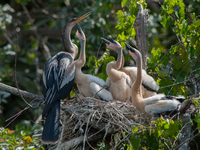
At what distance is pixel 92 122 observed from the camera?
366 cm

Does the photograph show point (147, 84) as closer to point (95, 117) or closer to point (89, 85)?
point (89, 85)

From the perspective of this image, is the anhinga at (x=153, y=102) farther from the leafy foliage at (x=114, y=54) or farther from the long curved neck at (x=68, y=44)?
the long curved neck at (x=68, y=44)

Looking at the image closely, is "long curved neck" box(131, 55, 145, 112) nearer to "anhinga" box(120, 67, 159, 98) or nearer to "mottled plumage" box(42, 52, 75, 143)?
"anhinga" box(120, 67, 159, 98)

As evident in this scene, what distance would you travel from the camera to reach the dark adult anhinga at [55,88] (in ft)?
11.5

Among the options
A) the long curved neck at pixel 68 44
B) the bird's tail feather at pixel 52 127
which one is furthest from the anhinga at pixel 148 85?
the bird's tail feather at pixel 52 127

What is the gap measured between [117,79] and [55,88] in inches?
37.7

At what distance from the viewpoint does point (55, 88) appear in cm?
375

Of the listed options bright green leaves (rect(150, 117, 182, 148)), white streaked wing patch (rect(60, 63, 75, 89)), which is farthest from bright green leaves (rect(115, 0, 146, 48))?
bright green leaves (rect(150, 117, 182, 148))

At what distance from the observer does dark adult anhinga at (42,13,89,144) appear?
11.5ft

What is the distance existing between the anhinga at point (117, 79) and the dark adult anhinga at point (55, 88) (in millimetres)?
595

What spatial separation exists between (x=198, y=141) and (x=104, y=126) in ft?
4.24

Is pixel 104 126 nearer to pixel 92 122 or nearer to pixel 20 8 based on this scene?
pixel 92 122

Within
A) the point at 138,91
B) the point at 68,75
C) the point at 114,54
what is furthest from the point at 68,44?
the point at 114,54

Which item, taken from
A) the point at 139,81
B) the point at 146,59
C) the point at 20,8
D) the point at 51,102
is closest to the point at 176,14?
the point at 146,59
